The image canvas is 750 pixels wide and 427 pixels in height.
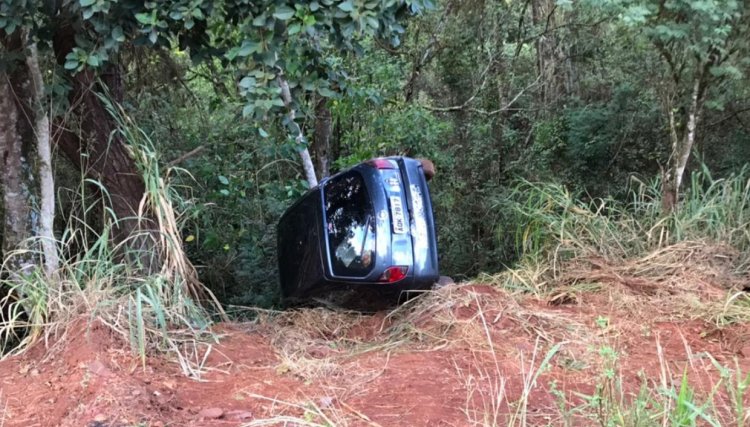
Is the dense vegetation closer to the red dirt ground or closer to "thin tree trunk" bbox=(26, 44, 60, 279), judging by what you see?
"thin tree trunk" bbox=(26, 44, 60, 279)

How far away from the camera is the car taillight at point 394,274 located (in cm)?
415

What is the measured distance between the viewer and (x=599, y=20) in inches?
325

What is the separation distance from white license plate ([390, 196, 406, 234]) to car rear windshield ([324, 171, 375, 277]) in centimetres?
16

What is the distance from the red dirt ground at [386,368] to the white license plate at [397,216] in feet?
1.92

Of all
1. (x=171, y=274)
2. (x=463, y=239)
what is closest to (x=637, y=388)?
(x=171, y=274)

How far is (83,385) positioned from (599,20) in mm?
8077

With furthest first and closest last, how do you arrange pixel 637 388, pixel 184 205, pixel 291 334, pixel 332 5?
pixel 184 205
pixel 291 334
pixel 332 5
pixel 637 388

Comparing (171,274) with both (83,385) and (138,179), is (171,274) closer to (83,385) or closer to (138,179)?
(83,385)

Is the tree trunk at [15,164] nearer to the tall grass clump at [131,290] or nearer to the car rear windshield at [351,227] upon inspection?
the tall grass clump at [131,290]

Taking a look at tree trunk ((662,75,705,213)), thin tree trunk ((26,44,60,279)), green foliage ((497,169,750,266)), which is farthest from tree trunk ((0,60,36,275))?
tree trunk ((662,75,705,213))

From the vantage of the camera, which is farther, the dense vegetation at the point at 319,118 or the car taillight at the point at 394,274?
the car taillight at the point at 394,274

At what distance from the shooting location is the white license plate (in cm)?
429

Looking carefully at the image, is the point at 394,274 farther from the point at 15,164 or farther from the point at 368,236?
the point at 15,164

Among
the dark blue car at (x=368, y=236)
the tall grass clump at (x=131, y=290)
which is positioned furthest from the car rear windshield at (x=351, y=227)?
the tall grass clump at (x=131, y=290)
